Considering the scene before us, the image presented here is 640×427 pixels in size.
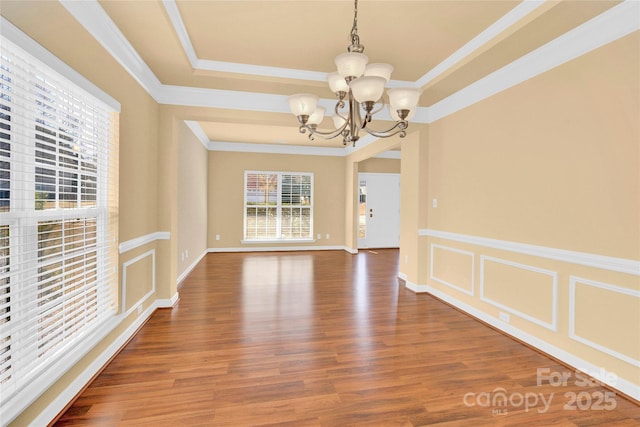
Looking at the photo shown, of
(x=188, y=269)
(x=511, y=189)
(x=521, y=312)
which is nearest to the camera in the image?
(x=521, y=312)

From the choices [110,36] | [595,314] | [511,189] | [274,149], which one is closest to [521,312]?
[595,314]

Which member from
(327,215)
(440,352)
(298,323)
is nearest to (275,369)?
(298,323)

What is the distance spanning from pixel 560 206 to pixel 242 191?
21.5ft

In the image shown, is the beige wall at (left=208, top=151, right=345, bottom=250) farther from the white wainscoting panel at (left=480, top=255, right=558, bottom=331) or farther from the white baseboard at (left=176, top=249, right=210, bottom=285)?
the white wainscoting panel at (left=480, top=255, right=558, bottom=331)

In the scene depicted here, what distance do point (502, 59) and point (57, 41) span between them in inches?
131

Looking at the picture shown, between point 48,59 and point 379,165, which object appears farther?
point 379,165

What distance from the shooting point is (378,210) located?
8.38m

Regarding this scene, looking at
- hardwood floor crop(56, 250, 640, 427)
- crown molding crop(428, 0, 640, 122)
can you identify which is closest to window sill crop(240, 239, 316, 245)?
hardwood floor crop(56, 250, 640, 427)

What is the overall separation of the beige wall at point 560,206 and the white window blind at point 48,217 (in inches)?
137

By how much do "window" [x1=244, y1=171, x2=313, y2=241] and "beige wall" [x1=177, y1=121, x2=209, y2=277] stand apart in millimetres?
1090

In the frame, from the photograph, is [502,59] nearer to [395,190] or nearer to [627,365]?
[627,365]

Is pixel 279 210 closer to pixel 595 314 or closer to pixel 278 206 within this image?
pixel 278 206

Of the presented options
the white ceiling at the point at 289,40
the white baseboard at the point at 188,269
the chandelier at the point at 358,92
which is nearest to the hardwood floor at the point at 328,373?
the white baseboard at the point at 188,269

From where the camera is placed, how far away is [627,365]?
2080mm
